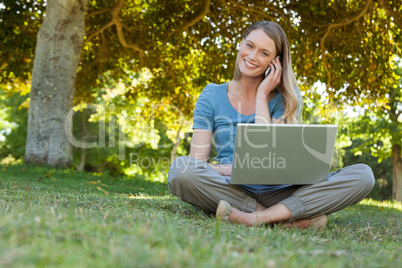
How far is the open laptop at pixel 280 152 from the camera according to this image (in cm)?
269

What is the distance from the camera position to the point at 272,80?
3.65 m

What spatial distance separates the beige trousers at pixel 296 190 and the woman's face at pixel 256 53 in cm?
107

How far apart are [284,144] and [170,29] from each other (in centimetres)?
864

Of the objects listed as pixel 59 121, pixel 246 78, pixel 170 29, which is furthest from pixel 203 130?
pixel 170 29

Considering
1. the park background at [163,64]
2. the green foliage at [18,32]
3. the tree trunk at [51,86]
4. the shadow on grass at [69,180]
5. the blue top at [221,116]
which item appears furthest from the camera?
the green foliage at [18,32]

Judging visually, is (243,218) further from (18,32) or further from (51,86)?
(18,32)

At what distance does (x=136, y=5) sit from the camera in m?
11.7

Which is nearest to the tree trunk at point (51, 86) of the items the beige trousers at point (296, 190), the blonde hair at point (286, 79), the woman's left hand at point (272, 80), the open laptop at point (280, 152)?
the blonde hair at point (286, 79)

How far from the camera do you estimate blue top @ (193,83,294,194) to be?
354cm

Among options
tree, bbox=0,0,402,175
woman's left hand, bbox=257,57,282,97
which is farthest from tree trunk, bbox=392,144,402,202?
woman's left hand, bbox=257,57,282,97

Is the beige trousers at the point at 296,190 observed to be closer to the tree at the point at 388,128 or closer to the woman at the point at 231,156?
the woman at the point at 231,156

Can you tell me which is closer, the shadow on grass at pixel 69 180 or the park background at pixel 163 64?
the park background at pixel 163 64

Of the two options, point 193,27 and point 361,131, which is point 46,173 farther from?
point 361,131

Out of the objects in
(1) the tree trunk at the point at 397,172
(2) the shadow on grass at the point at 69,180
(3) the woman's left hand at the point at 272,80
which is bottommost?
(1) the tree trunk at the point at 397,172
